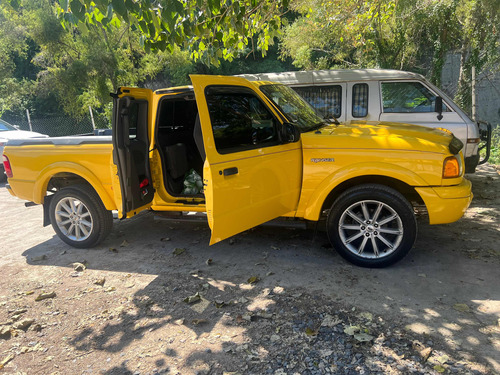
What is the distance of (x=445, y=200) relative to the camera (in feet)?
12.1

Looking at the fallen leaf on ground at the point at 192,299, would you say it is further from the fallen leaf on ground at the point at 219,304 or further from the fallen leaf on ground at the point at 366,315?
the fallen leaf on ground at the point at 366,315

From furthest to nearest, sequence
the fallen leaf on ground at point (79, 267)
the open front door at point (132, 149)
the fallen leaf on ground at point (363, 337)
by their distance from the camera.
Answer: the fallen leaf on ground at point (79, 267) < the open front door at point (132, 149) < the fallen leaf on ground at point (363, 337)

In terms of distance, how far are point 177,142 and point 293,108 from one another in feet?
5.43

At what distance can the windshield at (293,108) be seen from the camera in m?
4.25

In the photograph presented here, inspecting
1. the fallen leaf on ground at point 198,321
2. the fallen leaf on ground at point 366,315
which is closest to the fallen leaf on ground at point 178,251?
the fallen leaf on ground at point 198,321

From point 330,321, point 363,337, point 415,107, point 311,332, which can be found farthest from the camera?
point 415,107

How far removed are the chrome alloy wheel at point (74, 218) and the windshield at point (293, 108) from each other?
2.73m

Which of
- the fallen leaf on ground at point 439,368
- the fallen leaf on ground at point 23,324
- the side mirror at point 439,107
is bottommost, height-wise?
the fallen leaf on ground at point 23,324

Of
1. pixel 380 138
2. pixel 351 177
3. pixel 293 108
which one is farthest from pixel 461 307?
pixel 293 108

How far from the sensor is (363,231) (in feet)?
13.0

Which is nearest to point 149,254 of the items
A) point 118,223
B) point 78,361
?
point 118,223

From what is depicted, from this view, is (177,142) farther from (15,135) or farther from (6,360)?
(15,135)

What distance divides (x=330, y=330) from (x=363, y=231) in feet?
4.31

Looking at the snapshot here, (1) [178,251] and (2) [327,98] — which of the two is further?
(2) [327,98]
